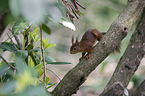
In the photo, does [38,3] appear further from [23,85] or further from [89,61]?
[89,61]

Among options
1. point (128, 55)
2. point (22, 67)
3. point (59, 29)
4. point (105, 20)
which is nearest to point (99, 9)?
point (105, 20)

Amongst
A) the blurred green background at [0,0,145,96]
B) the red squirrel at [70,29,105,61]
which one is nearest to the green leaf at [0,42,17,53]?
the red squirrel at [70,29,105,61]

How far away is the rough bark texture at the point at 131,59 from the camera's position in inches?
65.0

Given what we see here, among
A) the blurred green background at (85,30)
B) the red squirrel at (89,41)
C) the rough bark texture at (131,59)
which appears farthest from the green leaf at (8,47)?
the blurred green background at (85,30)

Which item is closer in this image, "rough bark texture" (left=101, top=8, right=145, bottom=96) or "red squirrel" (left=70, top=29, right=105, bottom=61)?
"rough bark texture" (left=101, top=8, right=145, bottom=96)

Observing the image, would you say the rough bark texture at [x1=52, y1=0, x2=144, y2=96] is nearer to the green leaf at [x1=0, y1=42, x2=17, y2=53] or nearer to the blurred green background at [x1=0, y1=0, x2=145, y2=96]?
the green leaf at [x1=0, y1=42, x2=17, y2=53]

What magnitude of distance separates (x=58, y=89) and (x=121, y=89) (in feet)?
1.50

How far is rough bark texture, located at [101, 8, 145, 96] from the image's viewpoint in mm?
1650

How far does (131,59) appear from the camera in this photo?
1681mm

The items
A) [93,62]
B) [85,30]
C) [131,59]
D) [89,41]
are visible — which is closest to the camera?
[93,62]

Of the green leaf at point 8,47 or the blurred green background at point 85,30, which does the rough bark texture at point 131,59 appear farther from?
the blurred green background at point 85,30

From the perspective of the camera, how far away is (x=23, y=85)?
0.51 meters

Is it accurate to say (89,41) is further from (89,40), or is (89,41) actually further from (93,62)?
(93,62)

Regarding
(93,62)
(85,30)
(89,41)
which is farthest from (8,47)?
(85,30)
